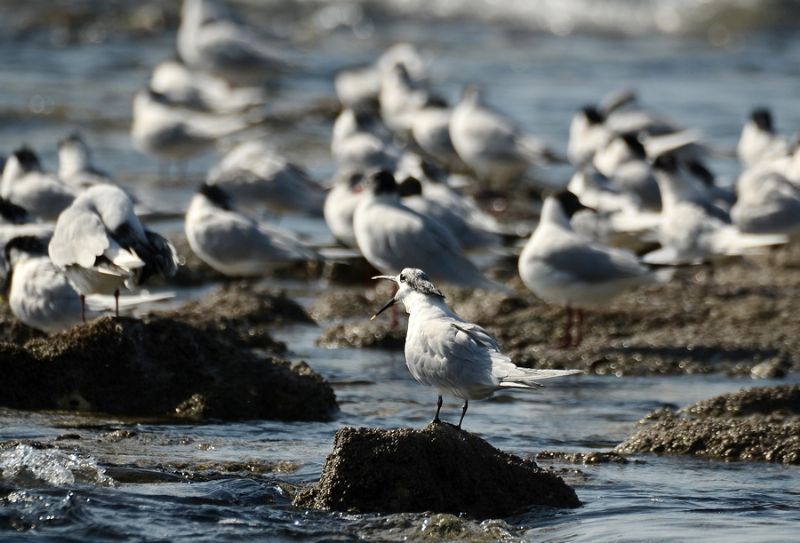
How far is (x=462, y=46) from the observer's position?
84.9 feet

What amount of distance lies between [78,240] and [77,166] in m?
5.45

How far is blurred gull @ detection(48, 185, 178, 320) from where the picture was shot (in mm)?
6867

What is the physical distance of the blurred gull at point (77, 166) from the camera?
464 inches

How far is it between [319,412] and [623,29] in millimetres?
23042

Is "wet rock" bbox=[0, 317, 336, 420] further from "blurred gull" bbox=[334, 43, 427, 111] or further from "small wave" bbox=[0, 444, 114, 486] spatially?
"blurred gull" bbox=[334, 43, 427, 111]

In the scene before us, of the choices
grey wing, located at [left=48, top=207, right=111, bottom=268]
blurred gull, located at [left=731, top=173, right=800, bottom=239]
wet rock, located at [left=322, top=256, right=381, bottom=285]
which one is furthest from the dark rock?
blurred gull, located at [left=731, top=173, right=800, bottom=239]

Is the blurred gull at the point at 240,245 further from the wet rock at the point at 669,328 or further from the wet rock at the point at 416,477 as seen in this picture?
the wet rock at the point at 416,477

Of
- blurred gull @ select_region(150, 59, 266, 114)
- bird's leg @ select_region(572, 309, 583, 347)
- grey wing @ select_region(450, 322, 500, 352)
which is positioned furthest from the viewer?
blurred gull @ select_region(150, 59, 266, 114)

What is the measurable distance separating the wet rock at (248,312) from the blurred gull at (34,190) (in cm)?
179

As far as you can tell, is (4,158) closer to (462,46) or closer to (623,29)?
(462,46)

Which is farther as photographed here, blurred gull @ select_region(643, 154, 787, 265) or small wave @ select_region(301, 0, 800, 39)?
small wave @ select_region(301, 0, 800, 39)

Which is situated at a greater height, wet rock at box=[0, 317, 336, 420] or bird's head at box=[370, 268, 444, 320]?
bird's head at box=[370, 268, 444, 320]

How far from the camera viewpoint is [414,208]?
1037cm

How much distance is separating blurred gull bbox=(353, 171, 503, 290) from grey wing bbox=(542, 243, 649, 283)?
21.3 inches
